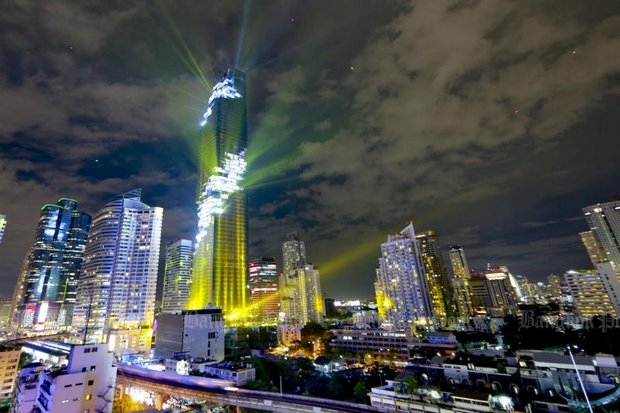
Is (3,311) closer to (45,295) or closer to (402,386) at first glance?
(45,295)

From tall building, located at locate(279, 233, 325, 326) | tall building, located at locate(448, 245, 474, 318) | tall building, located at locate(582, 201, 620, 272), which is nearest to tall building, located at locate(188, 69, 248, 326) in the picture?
tall building, located at locate(279, 233, 325, 326)

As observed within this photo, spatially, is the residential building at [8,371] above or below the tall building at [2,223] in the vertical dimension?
below

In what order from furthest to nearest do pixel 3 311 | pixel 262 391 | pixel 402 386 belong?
1. pixel 3 311
2. pixel 262 391
3. pixel 402 386

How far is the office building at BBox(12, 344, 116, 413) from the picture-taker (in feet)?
113

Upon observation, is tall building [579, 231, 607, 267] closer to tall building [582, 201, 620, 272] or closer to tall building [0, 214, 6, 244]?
tall building [582, 201, 620, 272]

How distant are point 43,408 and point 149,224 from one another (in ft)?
272

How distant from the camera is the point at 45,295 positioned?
14712cm

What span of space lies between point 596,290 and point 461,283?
6721 centimetres

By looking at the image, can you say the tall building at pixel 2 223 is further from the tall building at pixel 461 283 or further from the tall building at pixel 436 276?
the tall building at pixel 461 283

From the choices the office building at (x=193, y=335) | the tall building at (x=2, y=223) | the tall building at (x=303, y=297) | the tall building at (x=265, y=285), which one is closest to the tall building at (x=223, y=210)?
the office building at (x=193, y=335)

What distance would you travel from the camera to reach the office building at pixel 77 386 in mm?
34344

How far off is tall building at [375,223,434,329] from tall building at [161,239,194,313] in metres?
105

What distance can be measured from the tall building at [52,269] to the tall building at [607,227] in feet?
758

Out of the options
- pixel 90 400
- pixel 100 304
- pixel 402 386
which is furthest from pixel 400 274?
pixel 100 304
